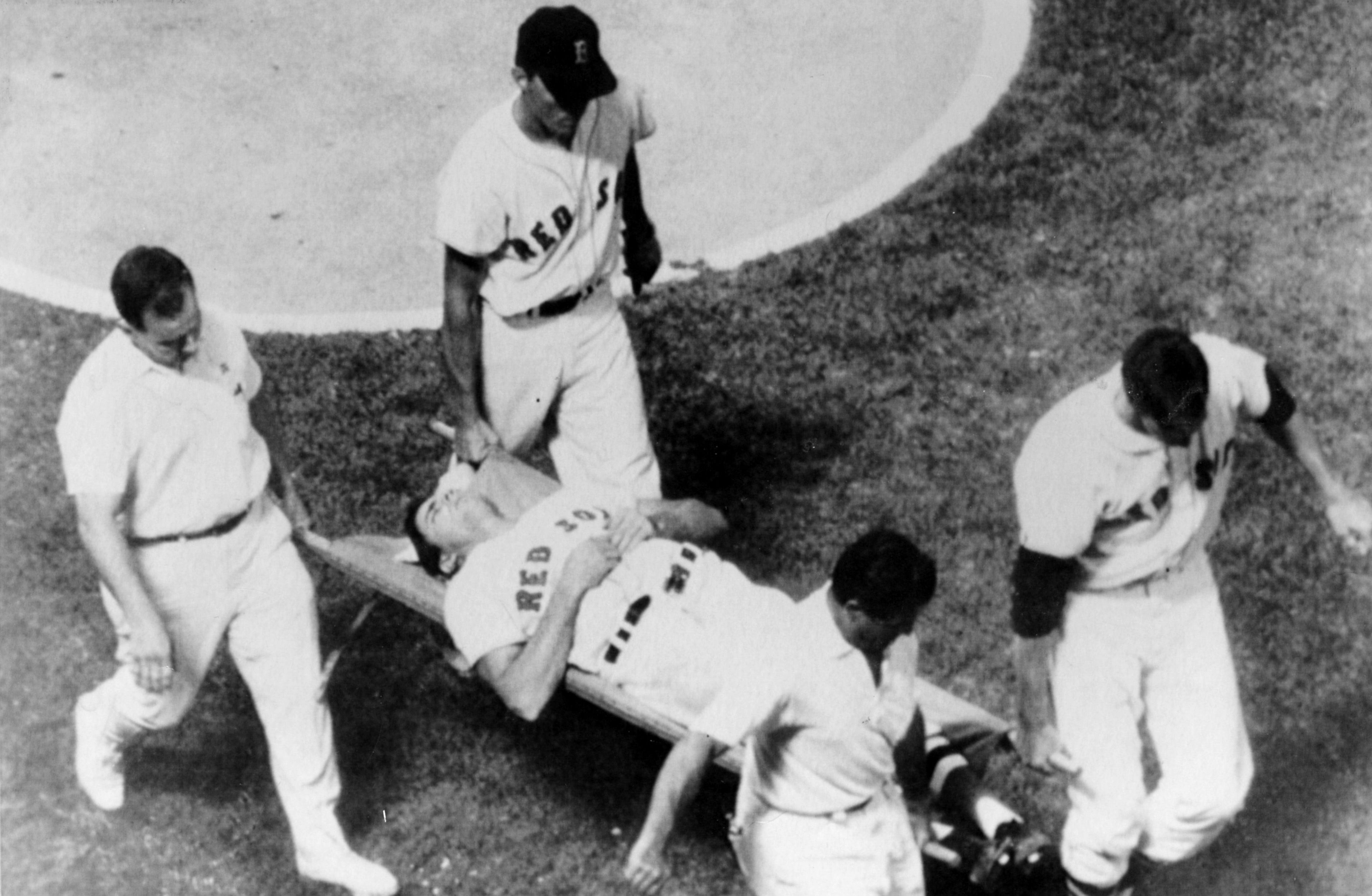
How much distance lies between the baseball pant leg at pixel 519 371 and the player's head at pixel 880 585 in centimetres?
215

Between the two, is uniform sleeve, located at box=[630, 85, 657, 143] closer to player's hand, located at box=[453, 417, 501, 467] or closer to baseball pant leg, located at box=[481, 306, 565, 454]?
baseball pant leg, located at box=[481, 306, 565, 454]

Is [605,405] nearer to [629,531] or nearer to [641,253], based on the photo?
[641,253]

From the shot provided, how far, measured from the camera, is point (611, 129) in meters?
7.01

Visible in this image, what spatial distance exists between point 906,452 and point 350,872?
10.2 feet

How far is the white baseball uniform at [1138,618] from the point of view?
5.77 meters

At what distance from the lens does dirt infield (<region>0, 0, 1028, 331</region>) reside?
10.1 meters

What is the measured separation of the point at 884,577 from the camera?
202 inches

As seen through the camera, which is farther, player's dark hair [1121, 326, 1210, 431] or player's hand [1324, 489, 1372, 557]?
Result: player's hand [1324, 489, 1372, 557]

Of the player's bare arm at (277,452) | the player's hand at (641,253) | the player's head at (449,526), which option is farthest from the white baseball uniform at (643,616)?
the player's hand at (641,253)

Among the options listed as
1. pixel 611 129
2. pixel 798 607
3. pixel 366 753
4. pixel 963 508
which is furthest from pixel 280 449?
pixel 963 508

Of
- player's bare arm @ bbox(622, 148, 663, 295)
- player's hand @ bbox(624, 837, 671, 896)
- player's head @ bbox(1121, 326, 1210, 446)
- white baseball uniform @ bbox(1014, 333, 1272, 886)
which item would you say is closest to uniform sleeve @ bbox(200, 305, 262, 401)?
player's bare arm @ bbox(622, 148, 663, 295)

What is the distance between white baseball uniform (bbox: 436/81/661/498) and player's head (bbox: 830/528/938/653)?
198cm

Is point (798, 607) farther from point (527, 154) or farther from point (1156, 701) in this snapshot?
point (527, 154)

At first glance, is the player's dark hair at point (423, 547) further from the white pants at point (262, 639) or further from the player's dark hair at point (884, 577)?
the player's dark hair at point (884, 577)
